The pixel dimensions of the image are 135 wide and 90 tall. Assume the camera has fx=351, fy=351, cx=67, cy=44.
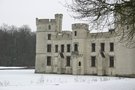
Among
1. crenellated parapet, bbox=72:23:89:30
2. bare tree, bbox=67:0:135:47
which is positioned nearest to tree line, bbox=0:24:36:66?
crenellated parapet, bbox=72:23:89:30

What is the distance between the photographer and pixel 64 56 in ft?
151

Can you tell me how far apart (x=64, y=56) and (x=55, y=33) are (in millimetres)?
3741

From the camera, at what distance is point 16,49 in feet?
257

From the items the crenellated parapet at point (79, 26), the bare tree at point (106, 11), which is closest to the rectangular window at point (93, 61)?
the crenellated parapet at point (79, 26)

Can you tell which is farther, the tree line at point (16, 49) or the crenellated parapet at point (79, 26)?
the tree line at point (16, 49)

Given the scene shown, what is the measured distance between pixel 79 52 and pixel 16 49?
37319 millimetres

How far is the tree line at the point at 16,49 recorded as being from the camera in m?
75.6

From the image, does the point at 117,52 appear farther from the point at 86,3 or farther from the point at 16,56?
the point at 16,56

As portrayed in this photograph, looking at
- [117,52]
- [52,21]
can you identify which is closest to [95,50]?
[117,52]

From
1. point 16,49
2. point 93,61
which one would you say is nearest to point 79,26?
point 93,61

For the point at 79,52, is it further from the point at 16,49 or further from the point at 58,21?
the point at 16,49

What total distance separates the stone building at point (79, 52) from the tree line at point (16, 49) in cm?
2828

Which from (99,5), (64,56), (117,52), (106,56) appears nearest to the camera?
(99,5)

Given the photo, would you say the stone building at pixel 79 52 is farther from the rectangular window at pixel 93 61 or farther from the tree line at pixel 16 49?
the tree line at pixel 16 49
